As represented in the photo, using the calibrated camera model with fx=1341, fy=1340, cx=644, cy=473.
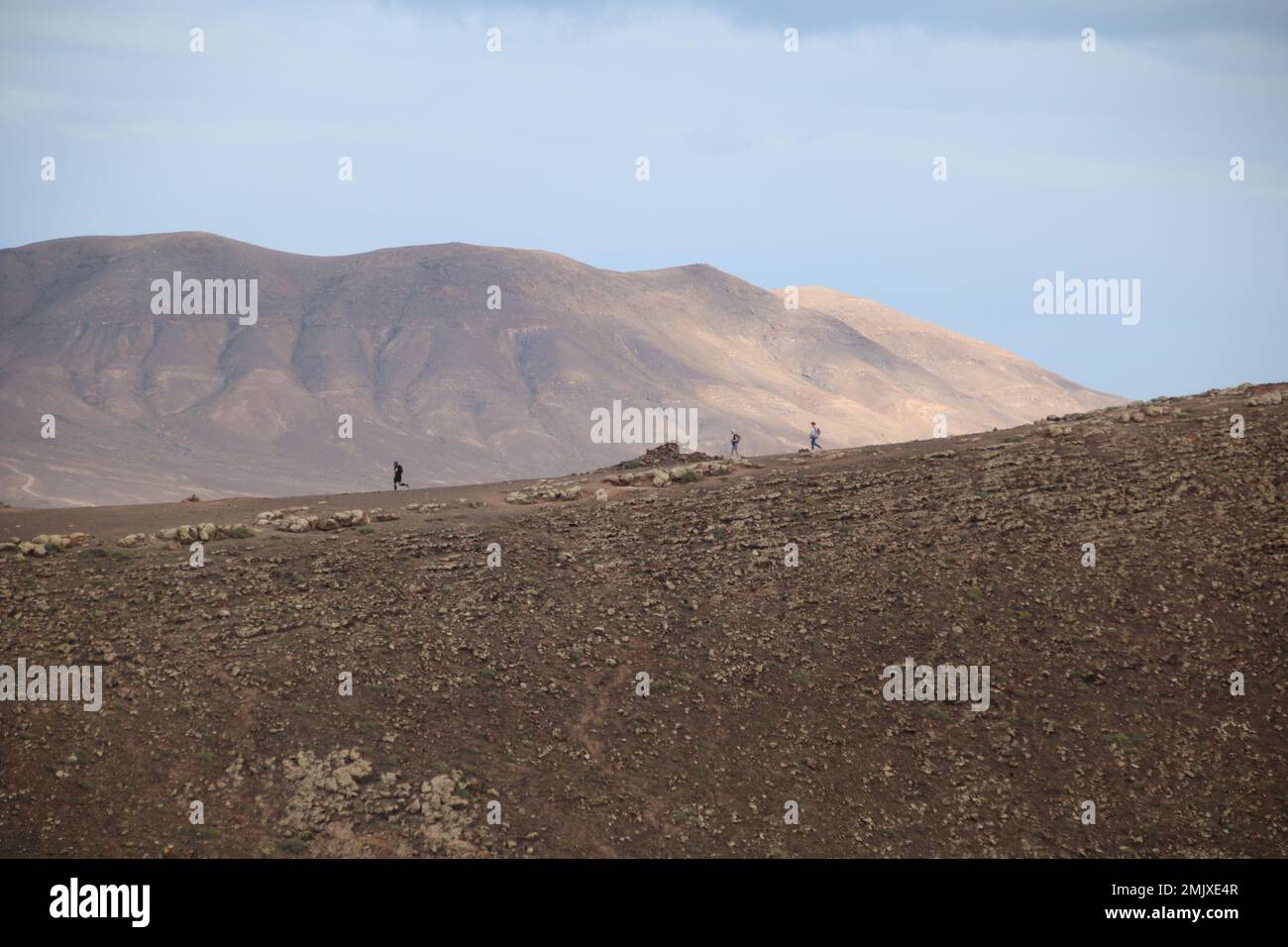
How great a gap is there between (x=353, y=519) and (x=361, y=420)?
116m

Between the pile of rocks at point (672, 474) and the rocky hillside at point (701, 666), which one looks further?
the pile of rocks at point (672, 474)

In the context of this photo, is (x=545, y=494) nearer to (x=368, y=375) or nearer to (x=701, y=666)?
(x=701, y=666)

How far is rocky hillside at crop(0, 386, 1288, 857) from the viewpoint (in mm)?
24188

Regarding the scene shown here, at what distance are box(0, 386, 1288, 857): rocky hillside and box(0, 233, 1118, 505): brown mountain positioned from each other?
90.3 meters

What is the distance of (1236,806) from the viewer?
80.9 ft


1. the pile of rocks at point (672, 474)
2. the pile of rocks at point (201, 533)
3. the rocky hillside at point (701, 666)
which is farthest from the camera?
the pile of rocks at point (672, 474)

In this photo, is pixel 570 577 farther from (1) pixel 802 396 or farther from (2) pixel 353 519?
(1) pixel 802 396

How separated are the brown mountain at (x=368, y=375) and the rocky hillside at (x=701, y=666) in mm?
90280

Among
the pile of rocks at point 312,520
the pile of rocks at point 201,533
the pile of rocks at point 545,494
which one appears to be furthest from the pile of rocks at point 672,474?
the pile of rocks at point 201,533

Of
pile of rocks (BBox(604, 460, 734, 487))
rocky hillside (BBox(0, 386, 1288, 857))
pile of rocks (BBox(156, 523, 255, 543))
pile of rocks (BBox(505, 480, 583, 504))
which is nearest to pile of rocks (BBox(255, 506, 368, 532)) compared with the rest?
rocky hillside (BBox(0, 386, 1288, 857))

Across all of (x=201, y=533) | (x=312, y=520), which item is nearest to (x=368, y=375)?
(x=312, y=520)

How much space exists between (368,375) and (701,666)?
5413 inches

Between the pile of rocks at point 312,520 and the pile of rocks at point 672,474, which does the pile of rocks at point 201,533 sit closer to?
the pile of rocks at point 312,520

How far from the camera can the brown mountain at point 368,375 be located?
13712 cm
